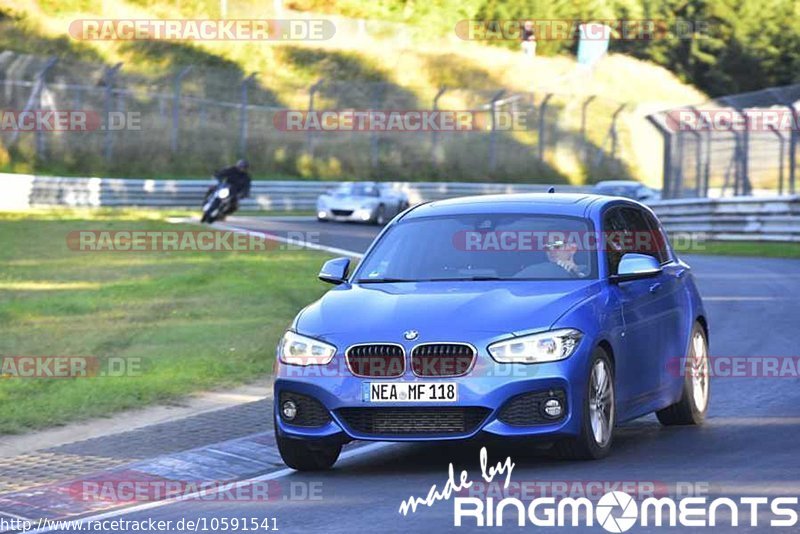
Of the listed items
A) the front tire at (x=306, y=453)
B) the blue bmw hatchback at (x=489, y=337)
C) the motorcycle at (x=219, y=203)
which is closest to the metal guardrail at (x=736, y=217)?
the motorcycle at (x=219, y=203)

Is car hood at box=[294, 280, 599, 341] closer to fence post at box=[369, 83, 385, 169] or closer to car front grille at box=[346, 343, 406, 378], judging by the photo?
car front grille at box=[346, 343, 406, 378]

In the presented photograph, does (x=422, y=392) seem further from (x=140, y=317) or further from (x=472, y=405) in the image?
(x=140, y=317)

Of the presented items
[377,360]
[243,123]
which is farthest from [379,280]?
[243,123]

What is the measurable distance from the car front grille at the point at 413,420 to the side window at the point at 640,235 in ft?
7.94

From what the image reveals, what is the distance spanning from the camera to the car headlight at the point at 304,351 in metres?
9.23

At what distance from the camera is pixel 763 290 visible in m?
22.1

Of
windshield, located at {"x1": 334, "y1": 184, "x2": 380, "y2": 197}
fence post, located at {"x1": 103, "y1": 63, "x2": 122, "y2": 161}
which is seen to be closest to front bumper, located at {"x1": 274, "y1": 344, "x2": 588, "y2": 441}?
windshield, located at {"x1": 334, "y1": 184, "x2": 380, "y2": 197}

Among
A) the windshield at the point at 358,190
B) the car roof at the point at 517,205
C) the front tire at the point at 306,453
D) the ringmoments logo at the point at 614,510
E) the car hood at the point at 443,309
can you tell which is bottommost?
the windshield at the point at 358,190

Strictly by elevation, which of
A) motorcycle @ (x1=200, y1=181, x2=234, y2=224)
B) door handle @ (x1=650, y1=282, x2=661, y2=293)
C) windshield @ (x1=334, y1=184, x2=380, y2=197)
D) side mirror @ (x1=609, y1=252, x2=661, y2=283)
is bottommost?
windshield @ (x1=334, y1=184, x2=380, y2=197)

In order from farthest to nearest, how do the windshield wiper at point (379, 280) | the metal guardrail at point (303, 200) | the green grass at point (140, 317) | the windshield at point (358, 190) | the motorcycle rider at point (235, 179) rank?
the windshield at point (358, 190), the metal guardrail at point (303, 200), the motorcycle rider at point (235, 179), the green grass at point (140, 317), the windshield wiper at point (379, 280)

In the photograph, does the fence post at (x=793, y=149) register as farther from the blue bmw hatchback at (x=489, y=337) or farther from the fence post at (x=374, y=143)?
the blue bmw hatchback at (x=489, y=337)

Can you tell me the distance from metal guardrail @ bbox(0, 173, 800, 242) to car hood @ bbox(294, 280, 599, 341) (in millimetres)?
25886

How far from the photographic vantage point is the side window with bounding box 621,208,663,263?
1103 centimetres

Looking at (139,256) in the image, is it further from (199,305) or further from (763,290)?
(763,290)
